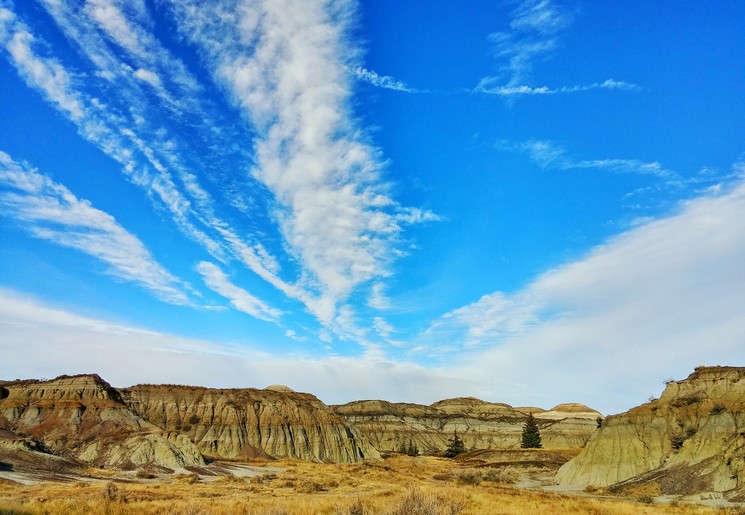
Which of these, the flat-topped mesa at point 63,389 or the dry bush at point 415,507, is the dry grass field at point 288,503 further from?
the flat-topped mesa at point 63,389

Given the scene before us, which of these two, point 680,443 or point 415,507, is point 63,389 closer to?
point 415,507

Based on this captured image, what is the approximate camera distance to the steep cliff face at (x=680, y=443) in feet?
127

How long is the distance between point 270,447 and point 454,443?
42.2m

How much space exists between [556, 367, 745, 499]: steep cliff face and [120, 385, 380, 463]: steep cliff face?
5579 cm

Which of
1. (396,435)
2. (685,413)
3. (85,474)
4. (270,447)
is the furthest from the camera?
(396,435)

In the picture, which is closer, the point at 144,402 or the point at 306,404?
the point at 144,402

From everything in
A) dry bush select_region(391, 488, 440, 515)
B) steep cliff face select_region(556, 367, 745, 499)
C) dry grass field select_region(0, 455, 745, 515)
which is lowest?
dry grass field select_region(0, 455, 745, 515)

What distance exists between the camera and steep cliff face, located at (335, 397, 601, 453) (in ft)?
456

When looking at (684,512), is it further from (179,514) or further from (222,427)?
(222,427)

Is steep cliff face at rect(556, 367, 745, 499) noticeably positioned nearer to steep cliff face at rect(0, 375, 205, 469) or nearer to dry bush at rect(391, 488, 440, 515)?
dry bush at rect(391, 488, 440, 515)

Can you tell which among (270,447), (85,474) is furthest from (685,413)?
(270,447)

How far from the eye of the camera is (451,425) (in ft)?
513

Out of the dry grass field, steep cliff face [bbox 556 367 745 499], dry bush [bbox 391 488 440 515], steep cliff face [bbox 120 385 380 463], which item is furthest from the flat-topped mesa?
dry bush [bbox 391 488 440 515]

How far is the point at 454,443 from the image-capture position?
374 feet
